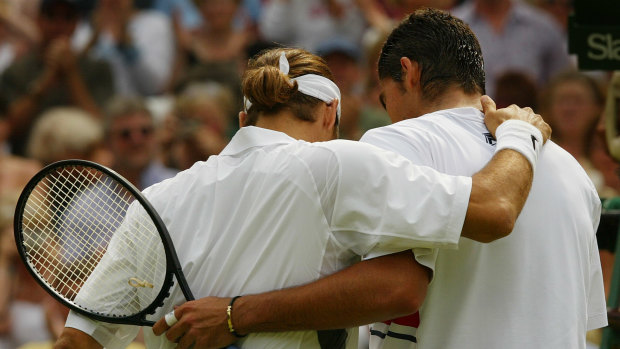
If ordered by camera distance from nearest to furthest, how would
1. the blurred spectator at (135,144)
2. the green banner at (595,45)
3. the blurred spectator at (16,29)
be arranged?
the green banner at (595,45) < the blurred spectator at (135,144) < the blurred spectator at (16,29)

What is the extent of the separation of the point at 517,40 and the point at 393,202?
527cm

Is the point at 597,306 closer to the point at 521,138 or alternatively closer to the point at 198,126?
the point at 521,138

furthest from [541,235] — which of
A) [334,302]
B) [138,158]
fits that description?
[138,158]

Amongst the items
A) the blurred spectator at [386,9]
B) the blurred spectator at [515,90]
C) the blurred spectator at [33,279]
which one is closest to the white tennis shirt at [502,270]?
the blurred spectator at [33,279]

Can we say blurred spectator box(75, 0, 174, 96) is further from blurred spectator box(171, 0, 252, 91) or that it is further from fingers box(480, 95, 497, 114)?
fingers box(480, 95, 497, 114)

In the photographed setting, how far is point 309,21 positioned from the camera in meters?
8.66

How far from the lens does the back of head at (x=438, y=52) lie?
327 cm

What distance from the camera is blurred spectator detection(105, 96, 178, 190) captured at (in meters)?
8.03

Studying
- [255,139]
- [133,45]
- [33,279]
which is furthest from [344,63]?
[255,139]

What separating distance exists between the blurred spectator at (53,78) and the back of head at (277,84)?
5.57m

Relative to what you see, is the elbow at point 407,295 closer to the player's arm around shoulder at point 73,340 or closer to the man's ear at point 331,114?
the man's ear at point 331,114

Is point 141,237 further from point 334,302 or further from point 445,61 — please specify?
point 445,61

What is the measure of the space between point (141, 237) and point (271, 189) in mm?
468

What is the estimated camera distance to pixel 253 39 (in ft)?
28.6
